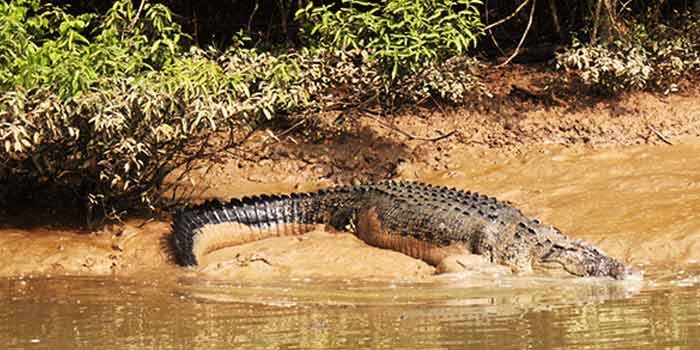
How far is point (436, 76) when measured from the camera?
10805 millimetres

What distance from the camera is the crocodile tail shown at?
28.5ft

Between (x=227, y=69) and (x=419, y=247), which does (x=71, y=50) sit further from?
(x=419, y=247)

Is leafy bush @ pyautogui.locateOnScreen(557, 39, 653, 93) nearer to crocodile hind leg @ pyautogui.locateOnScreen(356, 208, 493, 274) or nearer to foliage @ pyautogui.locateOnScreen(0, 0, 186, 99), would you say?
crocodile hind leg @ pyautogui.locateOnScreen(356, 208, 493, 274)

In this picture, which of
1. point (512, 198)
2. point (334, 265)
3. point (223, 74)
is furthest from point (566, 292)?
point (223, 74)

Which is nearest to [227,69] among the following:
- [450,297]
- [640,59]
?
[450,297]

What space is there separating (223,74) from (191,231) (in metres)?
1.23

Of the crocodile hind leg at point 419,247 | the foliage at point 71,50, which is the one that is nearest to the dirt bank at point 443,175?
the crocodile hind leg at point 419,247

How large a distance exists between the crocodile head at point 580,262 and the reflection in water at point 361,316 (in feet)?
0.69

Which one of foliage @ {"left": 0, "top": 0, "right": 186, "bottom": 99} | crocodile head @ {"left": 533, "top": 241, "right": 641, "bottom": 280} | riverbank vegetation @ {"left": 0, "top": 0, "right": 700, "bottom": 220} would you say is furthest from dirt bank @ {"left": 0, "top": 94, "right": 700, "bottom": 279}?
foliage @ {"left": 0, "top": 0, "right": 186, "bottom": 99}

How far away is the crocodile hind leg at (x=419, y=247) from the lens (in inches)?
320

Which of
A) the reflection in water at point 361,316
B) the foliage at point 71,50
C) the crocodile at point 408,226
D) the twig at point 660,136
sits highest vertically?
the foliage at point 71,50

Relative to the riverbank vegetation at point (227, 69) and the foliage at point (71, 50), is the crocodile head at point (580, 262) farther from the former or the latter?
the foliage at point (71, 50)

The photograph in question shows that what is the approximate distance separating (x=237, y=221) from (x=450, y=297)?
283 cm

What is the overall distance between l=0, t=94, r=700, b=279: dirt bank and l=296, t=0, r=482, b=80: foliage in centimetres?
89
